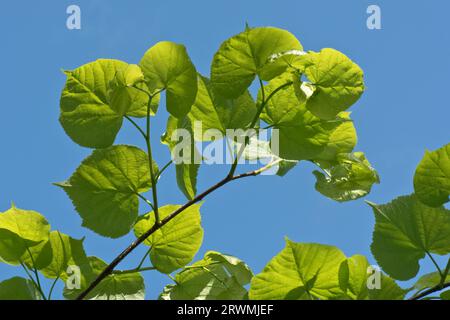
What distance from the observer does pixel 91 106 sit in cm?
76

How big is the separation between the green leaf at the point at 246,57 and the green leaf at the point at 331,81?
3cm

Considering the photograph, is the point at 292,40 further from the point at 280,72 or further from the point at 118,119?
the point at 118,119

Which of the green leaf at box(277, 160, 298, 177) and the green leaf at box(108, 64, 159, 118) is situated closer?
the green leaf at box(108, 64, 159, 118)

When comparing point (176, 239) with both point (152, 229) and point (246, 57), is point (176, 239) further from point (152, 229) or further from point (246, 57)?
point (246, 57)

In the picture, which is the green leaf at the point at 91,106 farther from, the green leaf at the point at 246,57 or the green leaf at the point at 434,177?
the green leaf at the point at 434,177

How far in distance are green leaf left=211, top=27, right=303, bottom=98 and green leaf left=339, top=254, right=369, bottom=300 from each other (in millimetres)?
236

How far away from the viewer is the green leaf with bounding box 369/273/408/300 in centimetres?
59

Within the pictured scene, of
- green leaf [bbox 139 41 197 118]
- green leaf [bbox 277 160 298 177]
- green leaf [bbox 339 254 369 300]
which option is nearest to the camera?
green leaf [bbox 339 254 369 300]

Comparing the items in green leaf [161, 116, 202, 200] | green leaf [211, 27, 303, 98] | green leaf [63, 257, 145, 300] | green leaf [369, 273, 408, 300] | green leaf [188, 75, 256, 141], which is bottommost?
green leaf [63, 257, 145, 300]

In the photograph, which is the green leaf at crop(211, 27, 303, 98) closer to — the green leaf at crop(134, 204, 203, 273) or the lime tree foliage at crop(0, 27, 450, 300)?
the lime tree foliage at crop(0, 27, 450, 300)

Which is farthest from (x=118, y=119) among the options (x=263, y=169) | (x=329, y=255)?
(x=329, y=255)

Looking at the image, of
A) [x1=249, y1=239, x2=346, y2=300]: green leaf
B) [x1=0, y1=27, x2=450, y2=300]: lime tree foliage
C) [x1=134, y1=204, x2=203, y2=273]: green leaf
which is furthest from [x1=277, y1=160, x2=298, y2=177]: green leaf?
[x1=249, y1=239, x2=346, y2=300]: green leaf

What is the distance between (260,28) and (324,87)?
0.10 meters
